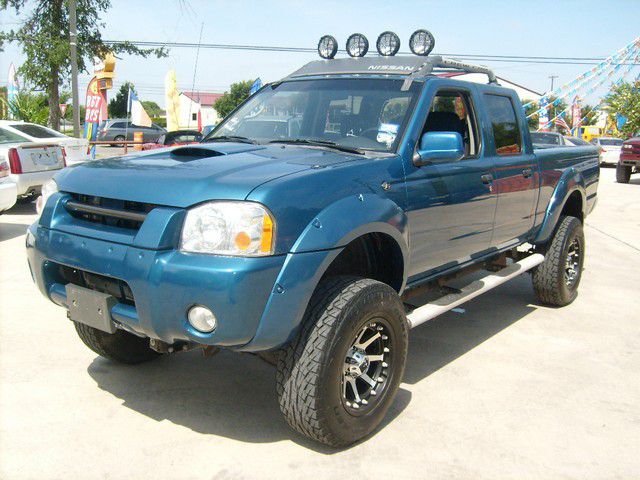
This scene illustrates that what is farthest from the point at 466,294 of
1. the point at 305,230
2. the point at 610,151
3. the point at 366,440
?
the point at 610,151

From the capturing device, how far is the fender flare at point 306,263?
278cm

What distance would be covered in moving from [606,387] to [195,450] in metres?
2.64

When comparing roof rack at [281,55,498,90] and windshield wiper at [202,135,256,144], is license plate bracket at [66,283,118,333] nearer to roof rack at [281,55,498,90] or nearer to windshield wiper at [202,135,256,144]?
windshield wiper at [202,135,256,144]

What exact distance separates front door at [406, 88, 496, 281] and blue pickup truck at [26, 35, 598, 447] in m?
0.01

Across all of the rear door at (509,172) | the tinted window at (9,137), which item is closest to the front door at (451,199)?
the rear door at (509,172)

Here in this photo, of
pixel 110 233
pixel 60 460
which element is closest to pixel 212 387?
pixel 60 460

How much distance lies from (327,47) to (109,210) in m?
2.47

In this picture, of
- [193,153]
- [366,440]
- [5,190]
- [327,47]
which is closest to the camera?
[366,440]

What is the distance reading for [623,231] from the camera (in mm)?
10555

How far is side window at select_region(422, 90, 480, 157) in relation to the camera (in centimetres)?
412

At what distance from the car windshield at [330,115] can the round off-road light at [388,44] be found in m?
0.54

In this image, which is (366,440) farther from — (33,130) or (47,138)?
(33,130)

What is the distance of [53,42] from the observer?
21.6 meters

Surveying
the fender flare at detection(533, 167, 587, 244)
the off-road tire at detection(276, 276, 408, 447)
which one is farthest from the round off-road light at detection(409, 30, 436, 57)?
the off-road tire at detection(276, 276, 408, 447)
